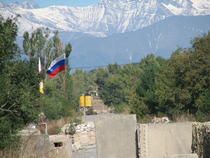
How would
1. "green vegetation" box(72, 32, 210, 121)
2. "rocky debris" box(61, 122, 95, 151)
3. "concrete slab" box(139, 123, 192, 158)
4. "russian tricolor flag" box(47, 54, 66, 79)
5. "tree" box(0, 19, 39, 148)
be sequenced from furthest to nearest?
1. "green vegetation" box(72, 32, 210, 121)
2. "rocky debris" box(61, 122, 95, 151)
3. "russian tricolor flag" box(47, 54, 66, 79)
4. "tree" box(0, 19, 39, 148)
5. "concrete slab" box(139, 123, 192, 158)

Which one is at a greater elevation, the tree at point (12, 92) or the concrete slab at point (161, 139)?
the tree at point (12, 92)

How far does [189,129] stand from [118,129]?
4.75ft

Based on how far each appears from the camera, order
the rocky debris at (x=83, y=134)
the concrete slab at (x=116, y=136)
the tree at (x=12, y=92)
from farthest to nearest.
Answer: the rocky debris at (x=83, y=134)
the tree at (x=12, y=92)
the concrete slab at (x=116, y=136)

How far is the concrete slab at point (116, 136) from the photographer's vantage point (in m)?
12.6

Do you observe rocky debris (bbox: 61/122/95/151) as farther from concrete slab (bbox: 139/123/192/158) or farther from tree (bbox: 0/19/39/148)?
concrete slab (bbox: 139/123/192/158)

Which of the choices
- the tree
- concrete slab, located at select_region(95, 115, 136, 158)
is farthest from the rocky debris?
concrete slab, located at select_region(95, 115, 136, 158)

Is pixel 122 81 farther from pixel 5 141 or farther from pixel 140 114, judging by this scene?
pixel 5 141

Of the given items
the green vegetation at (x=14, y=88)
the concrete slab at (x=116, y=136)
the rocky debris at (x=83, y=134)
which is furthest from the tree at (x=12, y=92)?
the rocky debris at (x=83, y=134)

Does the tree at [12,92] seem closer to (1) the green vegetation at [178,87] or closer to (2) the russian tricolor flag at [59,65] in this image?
(2) the russian tricolor flag at [59,65]

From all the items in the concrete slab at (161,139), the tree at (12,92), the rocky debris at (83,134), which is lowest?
the rocky debris at (83,134)

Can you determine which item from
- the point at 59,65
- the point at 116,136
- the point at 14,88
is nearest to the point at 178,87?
the point at 59,65

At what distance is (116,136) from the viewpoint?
1266cm

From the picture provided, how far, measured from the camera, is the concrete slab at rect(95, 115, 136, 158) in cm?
1262

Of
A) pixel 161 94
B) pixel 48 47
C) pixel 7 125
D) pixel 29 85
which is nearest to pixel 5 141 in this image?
pixel 7 125
